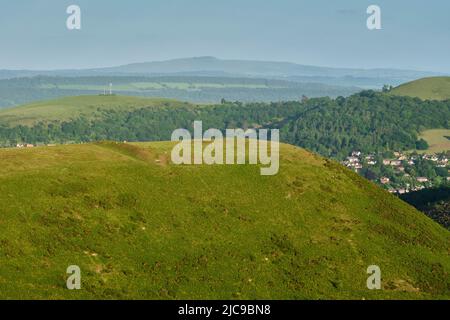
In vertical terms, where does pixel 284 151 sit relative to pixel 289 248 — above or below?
above

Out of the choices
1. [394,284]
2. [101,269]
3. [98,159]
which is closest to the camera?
[101,269]

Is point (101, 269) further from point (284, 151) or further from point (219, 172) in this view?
point (284, 151)

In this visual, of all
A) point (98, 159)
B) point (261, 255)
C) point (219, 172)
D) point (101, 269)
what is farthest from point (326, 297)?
point (98, 159)

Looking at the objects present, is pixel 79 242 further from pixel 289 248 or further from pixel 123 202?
pixel 289 248

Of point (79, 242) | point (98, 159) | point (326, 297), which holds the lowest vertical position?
point (326, 297)

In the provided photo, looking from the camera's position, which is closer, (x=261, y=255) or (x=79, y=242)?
(x=79, y=242)

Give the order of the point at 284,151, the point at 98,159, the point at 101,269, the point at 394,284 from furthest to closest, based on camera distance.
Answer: the point at 284,151
the point at 98,159
the point at 394,284
the point at 101,269
